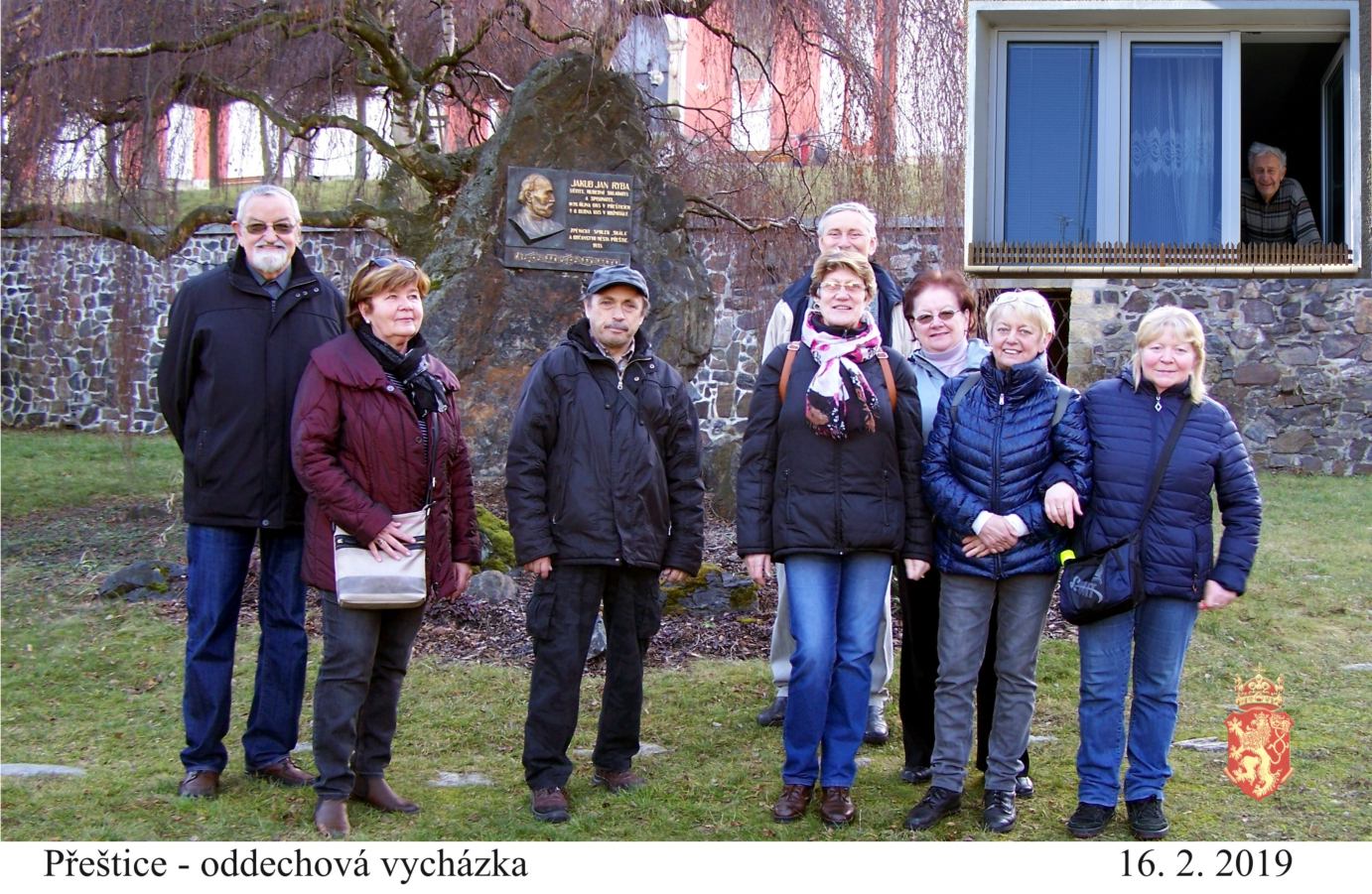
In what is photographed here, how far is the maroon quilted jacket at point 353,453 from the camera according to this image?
3840 mm

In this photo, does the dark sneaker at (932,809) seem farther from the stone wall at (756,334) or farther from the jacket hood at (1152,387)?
the stone wall at (756,334)

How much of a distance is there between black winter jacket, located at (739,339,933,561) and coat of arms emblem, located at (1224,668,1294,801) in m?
1.39

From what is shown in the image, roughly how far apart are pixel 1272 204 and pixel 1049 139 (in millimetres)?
2736

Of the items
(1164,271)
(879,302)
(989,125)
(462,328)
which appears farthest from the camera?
(1164,271)

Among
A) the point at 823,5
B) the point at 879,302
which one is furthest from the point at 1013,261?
the point at 879,302

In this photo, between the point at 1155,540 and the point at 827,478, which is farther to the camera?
the point at 827,478

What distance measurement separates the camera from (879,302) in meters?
4.76

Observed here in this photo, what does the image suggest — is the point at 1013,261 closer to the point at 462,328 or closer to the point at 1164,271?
the point at 1164,271

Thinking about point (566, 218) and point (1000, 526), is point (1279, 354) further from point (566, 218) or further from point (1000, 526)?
point (1000, 526)

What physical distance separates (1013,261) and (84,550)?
24.0ft

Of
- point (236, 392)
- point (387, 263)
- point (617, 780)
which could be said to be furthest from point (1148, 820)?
point (236, 392)

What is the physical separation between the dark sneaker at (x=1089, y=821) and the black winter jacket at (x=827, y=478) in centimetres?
91

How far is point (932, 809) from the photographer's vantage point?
3.95 m

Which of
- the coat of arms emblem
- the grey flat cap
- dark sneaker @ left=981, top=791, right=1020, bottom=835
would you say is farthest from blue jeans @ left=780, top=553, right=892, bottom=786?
the coat of arms emblem
